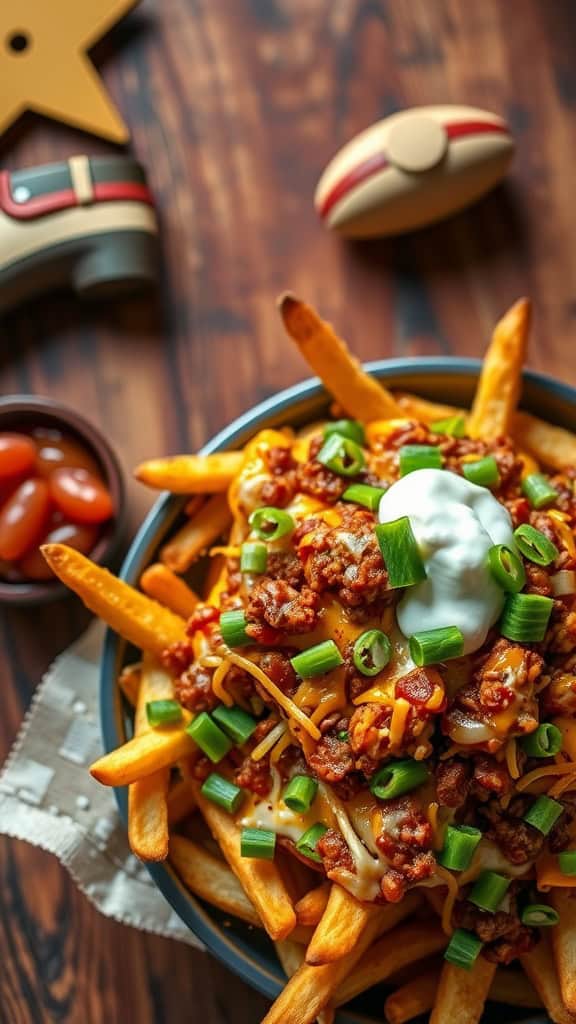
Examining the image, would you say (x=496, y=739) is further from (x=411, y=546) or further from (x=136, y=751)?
(x=136, y=751)

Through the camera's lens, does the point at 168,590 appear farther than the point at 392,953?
Yes

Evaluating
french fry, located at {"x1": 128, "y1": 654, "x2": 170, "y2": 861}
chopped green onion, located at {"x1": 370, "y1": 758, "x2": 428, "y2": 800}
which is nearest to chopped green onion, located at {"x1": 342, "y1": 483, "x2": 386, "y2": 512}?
chopped green onion, located at {"x1": 370, "y1": 758, "x2": 428, "y2": 800}

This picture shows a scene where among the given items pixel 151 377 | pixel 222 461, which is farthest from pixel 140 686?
pixel 151 377

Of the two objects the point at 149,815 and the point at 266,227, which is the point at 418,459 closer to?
the point at 149,815

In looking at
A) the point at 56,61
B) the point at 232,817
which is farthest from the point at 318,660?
the point at 56,61

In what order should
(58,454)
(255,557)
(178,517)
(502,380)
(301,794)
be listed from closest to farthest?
(301,794) < (255,557) < (502,380) < (178,517) < (58,454)

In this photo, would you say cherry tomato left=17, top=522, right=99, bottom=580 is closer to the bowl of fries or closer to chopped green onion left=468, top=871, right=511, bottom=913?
the bowl of fries
